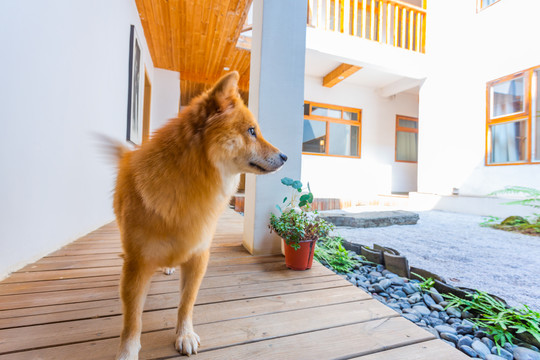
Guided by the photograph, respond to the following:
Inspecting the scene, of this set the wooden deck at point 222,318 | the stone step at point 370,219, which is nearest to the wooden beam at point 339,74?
the stone step at point 370,219

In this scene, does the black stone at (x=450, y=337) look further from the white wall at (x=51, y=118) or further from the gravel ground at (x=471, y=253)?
the white wall at (x=51, y=118)

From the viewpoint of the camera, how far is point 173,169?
849 millimetres

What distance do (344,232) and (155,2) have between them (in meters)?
3.85

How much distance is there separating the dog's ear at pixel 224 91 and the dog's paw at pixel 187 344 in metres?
0.81

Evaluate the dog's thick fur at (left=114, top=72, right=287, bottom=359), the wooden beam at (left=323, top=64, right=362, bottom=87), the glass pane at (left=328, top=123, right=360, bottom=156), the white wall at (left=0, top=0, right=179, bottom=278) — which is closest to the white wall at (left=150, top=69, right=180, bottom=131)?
the white wall at (left=0, top=0, right=179, bottom=278)

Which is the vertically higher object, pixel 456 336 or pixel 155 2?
pixel 155 2

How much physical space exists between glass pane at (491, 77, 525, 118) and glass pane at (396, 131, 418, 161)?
2603mm

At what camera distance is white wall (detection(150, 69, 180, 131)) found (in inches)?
208

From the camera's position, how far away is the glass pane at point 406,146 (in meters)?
7.11

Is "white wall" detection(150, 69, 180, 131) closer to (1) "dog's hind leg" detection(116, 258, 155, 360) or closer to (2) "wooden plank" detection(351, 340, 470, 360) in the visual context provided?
(1) "dog's hind leg" detection(116, 258, 155, 360)

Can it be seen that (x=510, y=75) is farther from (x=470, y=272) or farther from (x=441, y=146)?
(x=470, y=272)

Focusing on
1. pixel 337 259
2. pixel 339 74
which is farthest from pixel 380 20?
pixel 337 259

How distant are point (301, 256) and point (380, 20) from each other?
577 centimetres

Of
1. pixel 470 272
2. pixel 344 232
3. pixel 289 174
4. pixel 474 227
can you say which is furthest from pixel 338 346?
pixel 474 227
